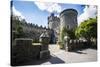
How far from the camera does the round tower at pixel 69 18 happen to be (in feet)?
8.48

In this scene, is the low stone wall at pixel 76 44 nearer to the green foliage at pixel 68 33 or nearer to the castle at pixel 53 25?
the green foliage at pixel 68 33

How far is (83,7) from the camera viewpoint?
2.70 m

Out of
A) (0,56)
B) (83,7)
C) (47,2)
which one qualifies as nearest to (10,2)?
(47,2)

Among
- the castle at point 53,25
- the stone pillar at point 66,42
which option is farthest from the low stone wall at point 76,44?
the castle at point 53,25

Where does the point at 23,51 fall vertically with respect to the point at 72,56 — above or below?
above

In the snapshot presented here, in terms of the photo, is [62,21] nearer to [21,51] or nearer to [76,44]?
[76,44]

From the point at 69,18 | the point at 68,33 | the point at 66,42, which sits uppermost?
the point at 69,18

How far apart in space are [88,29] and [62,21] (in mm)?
462

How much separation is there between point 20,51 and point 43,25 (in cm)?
47

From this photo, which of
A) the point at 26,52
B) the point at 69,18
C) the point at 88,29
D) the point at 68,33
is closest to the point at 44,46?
the point at 26,52

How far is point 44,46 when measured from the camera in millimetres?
2498

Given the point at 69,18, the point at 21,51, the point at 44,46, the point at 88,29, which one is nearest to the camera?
the point at 21,51

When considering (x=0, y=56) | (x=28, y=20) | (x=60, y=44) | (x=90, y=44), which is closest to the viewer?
(x=0, y=56)

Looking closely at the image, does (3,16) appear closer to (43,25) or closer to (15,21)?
(15,21)
